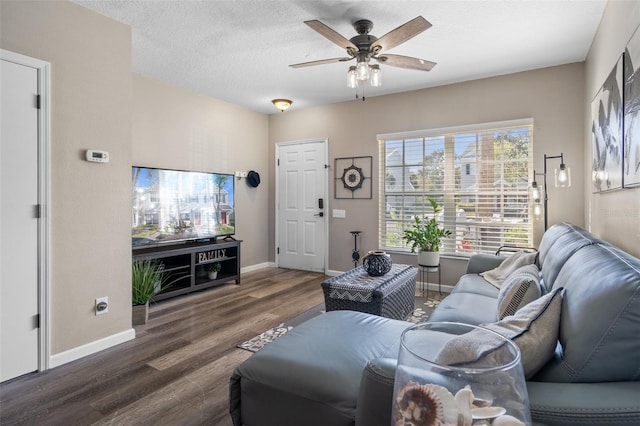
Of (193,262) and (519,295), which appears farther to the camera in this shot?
(193,262)

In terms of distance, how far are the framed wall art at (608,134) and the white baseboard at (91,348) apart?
12.2ft

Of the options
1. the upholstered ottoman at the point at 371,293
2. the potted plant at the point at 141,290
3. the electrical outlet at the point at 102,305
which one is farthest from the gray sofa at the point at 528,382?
the potted plant at the point at 141,290

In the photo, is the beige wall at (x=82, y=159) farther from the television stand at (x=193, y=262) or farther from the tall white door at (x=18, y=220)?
the television stand at (x=193, y=262)

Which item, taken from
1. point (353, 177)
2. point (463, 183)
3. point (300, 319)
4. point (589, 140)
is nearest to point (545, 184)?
point (589, 140)

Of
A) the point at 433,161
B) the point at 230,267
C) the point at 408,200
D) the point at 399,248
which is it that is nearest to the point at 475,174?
the point at 433,161

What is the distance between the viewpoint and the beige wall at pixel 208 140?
4.04 metres

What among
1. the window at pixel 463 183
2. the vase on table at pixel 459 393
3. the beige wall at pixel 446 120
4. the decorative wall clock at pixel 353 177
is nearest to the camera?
the vase on table at pixel 459 393

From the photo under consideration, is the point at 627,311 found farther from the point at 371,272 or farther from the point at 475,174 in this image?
the point at 475,174

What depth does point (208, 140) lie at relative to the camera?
15.8ft

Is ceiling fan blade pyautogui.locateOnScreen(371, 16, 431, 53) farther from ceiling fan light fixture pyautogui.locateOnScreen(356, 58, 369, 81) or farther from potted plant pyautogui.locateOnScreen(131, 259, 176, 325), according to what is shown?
potted plant pyautogui.locateOnScreen(131, 259, 176, 325)

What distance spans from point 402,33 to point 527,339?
214 cm

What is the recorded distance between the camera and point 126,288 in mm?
2893

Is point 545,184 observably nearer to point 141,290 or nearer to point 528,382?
point 528,382

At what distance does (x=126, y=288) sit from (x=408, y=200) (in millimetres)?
3426
